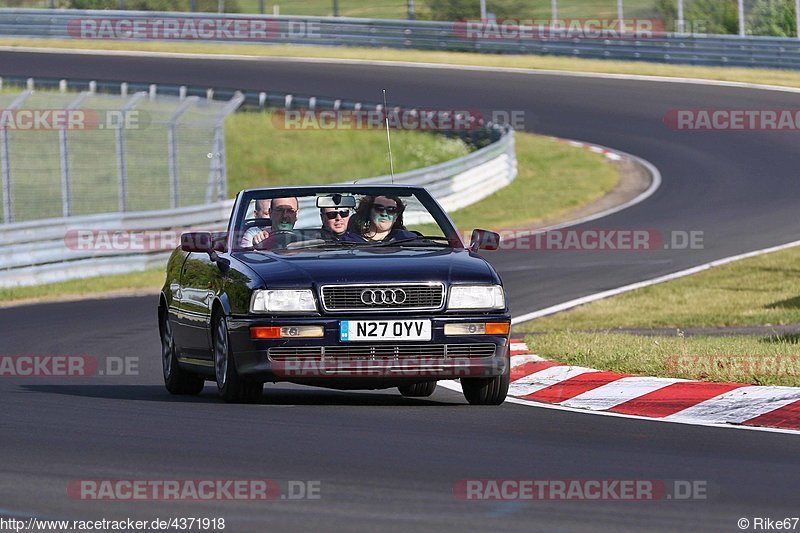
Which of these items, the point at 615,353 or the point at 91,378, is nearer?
the point at 615,353

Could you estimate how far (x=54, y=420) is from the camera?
29.3 ft

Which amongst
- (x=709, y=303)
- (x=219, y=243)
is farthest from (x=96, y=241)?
(x=219, y=243)

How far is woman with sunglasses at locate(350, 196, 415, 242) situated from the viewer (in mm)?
10406

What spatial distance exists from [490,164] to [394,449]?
2298cm

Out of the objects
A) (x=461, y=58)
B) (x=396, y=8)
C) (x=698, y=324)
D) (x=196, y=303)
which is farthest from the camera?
(x=396, y=8)

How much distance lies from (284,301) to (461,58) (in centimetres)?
3845

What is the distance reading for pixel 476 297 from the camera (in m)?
9.44

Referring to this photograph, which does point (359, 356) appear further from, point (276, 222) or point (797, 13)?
point (797, 13)

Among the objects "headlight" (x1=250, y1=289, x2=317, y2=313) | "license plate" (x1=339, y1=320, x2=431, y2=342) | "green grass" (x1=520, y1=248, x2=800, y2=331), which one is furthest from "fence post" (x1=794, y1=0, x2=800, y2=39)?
"headlight" (x1=250, y1=289, x2=317, y2=313)

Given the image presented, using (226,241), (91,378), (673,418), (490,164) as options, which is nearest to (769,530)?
(673,418)

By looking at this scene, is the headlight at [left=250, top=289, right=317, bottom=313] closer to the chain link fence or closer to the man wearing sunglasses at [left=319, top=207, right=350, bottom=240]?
the man wearing sunglasses at [left=319, top=207, right=350, bottom=240]

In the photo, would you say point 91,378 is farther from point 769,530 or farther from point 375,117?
point 375,117

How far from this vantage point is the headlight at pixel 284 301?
9.29 metres

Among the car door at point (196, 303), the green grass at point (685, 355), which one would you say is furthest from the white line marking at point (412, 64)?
the car door at point (196, 303)
